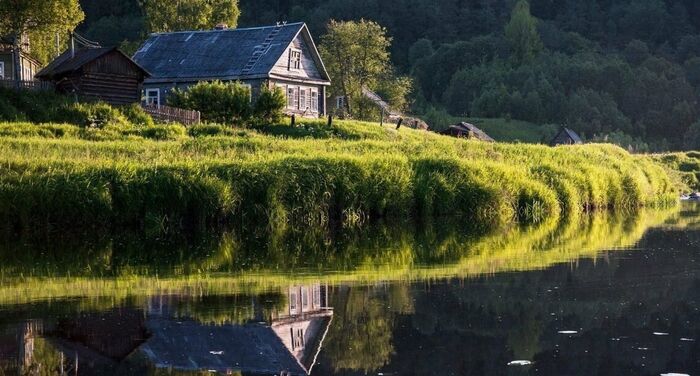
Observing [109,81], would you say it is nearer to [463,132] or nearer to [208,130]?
[208,130]

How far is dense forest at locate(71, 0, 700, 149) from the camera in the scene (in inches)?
4001

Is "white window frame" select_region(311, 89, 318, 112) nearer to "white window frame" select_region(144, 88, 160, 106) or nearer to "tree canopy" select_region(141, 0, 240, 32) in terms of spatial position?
"white window frame" select_region(144, 88, 160, 106)

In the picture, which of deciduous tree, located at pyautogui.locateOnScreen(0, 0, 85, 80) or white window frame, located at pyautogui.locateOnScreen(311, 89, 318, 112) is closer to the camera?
deciduous tree, located at pyautogui.locateOnScreen(0, 0, 85, 80)

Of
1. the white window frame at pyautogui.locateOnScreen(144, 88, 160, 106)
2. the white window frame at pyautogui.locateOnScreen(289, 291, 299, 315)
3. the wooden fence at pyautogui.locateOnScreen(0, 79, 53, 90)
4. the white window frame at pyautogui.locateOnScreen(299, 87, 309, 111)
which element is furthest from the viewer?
the white window frame at pyautogui.locateOnScreen(299, 87, 309, 111)

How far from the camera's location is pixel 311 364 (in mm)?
10570

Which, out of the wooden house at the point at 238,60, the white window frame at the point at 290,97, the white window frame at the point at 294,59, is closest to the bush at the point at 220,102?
the wooden house at the point at 238,60

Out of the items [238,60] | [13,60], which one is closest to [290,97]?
[238,60]

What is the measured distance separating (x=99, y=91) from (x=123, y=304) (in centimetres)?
3194

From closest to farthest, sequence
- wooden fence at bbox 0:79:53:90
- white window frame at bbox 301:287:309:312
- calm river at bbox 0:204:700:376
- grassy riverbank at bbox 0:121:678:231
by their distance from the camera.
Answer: calm river at bbox 0:204:700:376 → white window frame at bbox 301:287:309:312 → grassy riverbank at bbox 0:121:678:231 → wooden fence at bbox 0:79:53:90

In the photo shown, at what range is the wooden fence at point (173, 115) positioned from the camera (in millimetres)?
42188

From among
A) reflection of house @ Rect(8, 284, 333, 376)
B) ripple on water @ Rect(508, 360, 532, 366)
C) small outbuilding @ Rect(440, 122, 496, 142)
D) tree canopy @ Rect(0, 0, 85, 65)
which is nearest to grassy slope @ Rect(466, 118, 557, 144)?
small outbuilding @ Rect(440, 122, 496, 142)

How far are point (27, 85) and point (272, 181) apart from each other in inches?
804

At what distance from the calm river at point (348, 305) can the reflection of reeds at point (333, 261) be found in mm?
48

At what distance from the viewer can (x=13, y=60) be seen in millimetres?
50688
